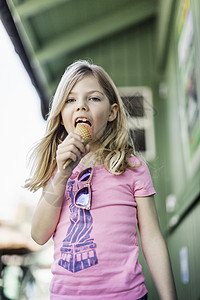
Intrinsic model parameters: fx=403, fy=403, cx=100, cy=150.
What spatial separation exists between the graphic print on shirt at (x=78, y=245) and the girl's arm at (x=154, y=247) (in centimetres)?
9

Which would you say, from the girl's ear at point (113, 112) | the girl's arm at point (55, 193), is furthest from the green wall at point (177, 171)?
the girl's arm at point (55, 193)

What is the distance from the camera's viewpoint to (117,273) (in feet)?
1.82

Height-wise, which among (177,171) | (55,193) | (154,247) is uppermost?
(55,193)

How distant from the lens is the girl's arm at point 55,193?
0.57 metres

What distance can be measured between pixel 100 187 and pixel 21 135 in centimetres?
32

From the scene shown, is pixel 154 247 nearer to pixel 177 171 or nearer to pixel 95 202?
pixel 95 202

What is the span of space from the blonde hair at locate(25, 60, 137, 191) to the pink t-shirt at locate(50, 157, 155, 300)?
0.05 meters

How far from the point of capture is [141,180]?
0.63 metres

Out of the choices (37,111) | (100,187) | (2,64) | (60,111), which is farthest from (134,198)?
(2,64)

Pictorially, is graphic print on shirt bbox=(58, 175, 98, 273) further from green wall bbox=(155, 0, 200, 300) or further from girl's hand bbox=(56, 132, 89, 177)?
green wall bbox=(155, 0, 200, 300)

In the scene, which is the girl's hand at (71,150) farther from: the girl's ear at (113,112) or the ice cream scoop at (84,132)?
the girl's ear at (113,112)

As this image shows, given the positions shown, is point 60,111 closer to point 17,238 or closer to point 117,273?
point 117,273

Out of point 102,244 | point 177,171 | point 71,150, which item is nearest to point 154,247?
point 102,244

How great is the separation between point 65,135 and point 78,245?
0.66ft
